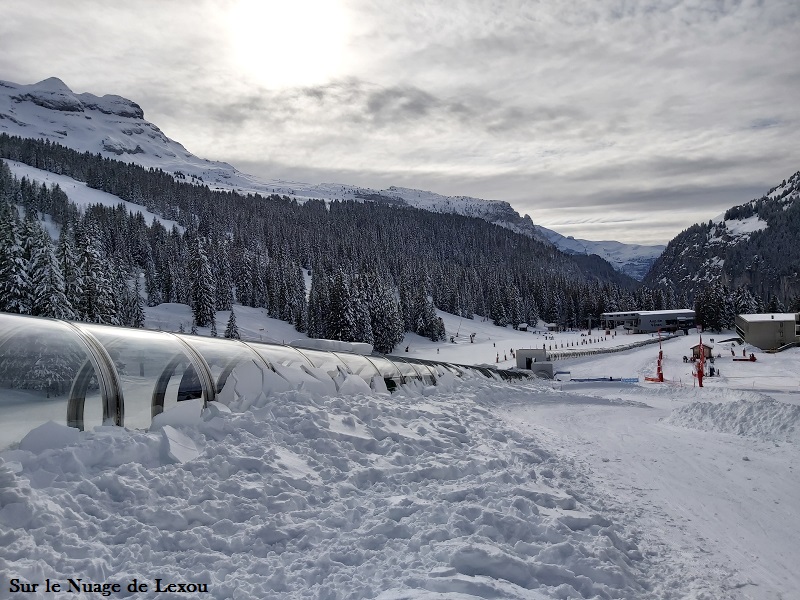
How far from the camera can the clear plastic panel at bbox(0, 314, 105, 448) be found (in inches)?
232

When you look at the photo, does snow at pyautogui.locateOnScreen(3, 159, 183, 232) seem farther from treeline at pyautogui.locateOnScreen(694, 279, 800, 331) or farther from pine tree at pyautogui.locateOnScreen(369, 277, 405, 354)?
treeline at pyautogui.locateOnScreen(694, 279, 800, 331)

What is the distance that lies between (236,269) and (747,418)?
9898 centimetres

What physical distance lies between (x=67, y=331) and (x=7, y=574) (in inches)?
182

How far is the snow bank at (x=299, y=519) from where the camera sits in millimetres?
4352

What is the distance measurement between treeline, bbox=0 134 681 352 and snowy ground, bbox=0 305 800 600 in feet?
104

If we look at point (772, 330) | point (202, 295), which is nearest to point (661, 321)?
point (772, 330)

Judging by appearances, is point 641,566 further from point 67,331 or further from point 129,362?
point 67,331

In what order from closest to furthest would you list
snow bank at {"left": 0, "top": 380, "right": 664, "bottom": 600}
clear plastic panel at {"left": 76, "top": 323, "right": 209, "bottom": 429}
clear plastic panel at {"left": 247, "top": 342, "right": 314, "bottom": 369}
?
1. snow bank at {"left": 0, "top": 380, "right": 664, "bottom": 600}
2. clear plastic panel at {"left": 76, "top": 323, "right": 209, "bottom": 429}
3. clear plastic panel at {"left": 247, "top": 342, "right": 314, "bottom": 369}

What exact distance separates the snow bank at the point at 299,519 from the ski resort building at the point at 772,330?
237 ft

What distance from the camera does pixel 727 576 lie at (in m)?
5.58

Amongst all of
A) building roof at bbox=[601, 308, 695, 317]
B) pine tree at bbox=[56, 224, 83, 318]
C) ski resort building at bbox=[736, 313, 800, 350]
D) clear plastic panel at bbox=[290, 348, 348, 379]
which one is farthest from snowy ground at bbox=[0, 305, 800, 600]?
building roof at bbox=[601, 308, 695, 317]

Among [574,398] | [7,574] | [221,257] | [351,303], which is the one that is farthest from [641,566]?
[221,257]

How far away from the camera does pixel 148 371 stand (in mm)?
7734

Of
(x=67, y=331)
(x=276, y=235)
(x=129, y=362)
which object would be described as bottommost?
(x=129, y=362)
